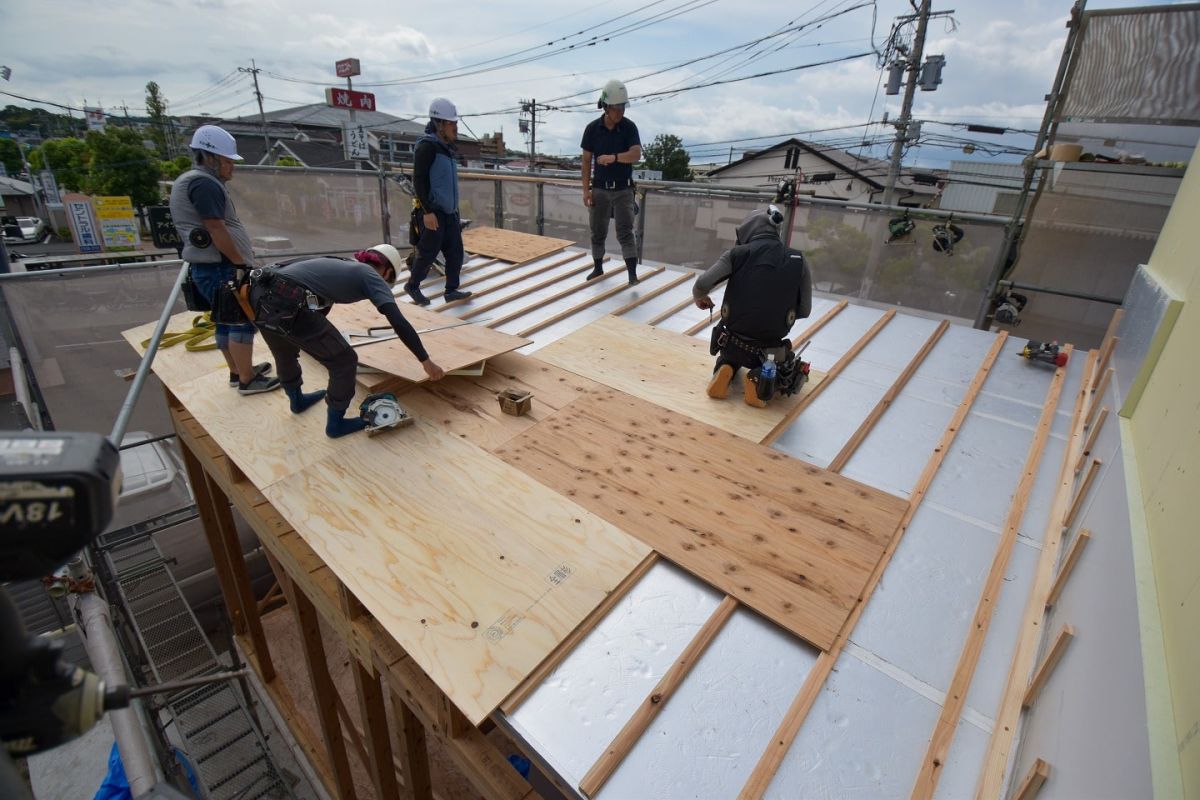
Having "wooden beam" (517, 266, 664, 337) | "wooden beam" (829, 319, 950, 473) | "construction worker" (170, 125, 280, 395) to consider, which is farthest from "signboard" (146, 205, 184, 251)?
"wooden beam" (829, 319, 950, 473)

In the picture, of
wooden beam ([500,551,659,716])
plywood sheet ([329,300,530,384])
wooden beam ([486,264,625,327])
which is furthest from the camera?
wooden beam ([486,264,625,327])

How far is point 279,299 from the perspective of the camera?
3.53 metres

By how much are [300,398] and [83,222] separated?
63.4 feet

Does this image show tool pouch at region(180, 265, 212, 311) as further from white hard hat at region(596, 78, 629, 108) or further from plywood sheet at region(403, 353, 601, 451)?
white hard hat at region(596, 78, 629, 108)

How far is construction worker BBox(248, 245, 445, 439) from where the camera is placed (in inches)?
140

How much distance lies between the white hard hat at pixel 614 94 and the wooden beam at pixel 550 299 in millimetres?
2128

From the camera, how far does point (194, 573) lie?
8680 mm

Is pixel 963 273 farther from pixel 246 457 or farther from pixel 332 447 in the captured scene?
pixel 246 457

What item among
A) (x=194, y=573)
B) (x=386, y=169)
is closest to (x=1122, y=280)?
(x=386, y=169)

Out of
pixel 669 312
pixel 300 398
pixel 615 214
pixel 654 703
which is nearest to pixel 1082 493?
pixel 654 703

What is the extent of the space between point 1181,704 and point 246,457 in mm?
4595

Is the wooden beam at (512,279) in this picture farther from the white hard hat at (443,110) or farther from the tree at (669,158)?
the tree at (669,158)

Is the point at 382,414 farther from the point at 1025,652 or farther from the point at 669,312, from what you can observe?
the point at 1025,652

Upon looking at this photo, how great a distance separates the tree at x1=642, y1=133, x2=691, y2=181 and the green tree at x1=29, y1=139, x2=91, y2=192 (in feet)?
117
